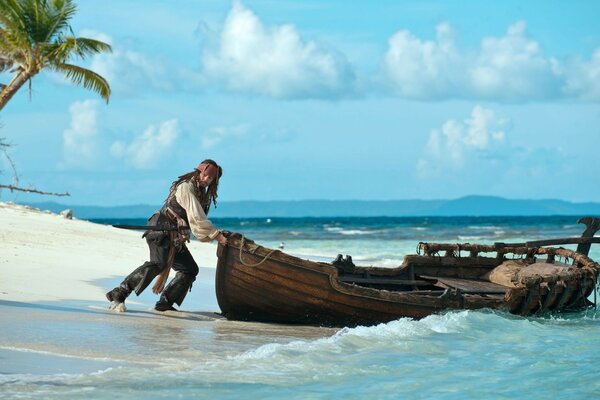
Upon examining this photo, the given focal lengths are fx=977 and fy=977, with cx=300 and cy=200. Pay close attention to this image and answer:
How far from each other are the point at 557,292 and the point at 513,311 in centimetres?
92

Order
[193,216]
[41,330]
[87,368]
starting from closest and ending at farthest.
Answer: [87,368]
[41,330]
[193,216]

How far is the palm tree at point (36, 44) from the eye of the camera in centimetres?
2155

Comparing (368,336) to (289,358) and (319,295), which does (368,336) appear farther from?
(289,358)

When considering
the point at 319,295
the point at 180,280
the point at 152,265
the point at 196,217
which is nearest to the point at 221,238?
the point at 196,217

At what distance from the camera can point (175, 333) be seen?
363 inches

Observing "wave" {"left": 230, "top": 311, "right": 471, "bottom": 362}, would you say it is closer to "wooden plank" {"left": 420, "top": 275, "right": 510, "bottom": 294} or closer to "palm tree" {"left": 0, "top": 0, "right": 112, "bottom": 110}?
"wooden plank" {"left": 420, "top": 275, "right": 510, "bottom": 294}

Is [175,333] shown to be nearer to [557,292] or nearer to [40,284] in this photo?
[40,284]

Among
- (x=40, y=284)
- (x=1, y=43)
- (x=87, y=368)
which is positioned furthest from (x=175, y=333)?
(x=1, y=43)

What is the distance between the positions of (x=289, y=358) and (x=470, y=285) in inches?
205

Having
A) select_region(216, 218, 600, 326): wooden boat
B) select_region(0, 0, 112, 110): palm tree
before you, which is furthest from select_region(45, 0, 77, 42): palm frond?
select_region(216, 218, 600, 326): wooden boat

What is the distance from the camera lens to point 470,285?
13047 mm

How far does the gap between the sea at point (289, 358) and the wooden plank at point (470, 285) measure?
1.09 m

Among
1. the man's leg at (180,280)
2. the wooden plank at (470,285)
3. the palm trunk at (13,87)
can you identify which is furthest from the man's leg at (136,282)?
the palm trunk at (13,87)

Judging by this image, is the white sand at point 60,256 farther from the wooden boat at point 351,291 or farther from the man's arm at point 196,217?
the wooden boat at point 351,291
